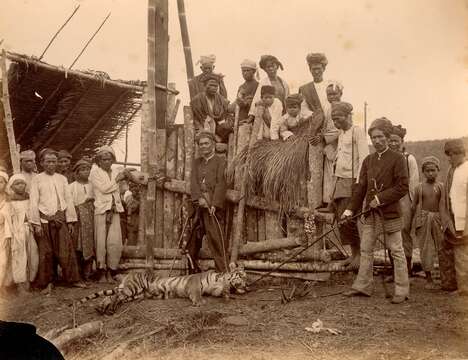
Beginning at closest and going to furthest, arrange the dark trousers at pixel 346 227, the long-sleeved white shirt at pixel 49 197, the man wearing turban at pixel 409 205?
the dark trousers at pixel 346 227 < the long-sleeved white shirt at pixel 49 197 < the man wearing turban at pixel 409 205

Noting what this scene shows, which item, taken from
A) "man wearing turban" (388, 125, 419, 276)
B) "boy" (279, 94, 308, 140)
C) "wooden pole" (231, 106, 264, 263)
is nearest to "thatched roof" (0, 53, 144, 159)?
"wooden pole" (231, 106, 264, 263)

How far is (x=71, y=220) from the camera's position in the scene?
4414 millimetres

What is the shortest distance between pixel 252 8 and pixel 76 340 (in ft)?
7.66

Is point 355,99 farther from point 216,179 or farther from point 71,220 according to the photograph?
point 71,220

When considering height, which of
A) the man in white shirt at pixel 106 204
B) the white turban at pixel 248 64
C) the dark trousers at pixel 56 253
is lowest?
the dark trousers at pixel 56 253

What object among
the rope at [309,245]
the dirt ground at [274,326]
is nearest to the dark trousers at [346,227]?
the rope at [309,245]

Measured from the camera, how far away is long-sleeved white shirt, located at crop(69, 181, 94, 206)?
462cm

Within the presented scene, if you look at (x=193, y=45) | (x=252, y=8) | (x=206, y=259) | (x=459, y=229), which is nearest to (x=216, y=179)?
(x=206, y=259)

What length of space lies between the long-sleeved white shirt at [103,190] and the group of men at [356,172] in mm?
779

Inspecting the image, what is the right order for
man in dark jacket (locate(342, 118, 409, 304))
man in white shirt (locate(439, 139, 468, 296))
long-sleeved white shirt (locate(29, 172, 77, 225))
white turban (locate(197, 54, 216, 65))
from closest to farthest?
man in white shirt (locate(439, 139, 468, 296)) < man in dark jacket (locate(342, 118, 409, 304)) < white turban (locate(197, 54, 216, 65)) < long-sleeved white shirt (locate(29, 172, 77, 225))

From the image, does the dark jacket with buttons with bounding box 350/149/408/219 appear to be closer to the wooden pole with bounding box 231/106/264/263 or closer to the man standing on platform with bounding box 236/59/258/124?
the wooden pole with bounding box 231/106/264/263

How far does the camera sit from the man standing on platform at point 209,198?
425 cm

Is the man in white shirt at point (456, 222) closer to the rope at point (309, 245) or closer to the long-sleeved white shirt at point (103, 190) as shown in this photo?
the rope at point (309, 245)

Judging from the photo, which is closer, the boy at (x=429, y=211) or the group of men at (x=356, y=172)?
the group of men at (x=356, y=172)
